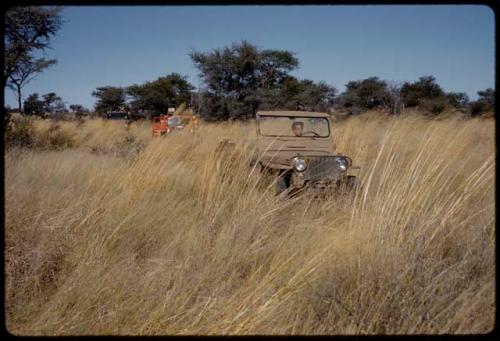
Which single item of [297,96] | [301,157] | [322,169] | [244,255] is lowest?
[244,255]

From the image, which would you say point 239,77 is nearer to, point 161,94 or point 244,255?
point 161,94

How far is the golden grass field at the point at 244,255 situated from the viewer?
2.14 m

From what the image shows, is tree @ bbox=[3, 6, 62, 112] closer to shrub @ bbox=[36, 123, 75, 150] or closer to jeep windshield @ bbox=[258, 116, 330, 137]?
shrub @ bbox=[36, 123, 75, 150]

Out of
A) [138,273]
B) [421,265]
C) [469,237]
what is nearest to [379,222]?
[421,265]

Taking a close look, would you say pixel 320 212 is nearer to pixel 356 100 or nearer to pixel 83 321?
pixel 83 321

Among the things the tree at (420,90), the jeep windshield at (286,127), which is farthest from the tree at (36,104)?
the tree at (420,90)

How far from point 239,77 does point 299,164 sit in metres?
14.2

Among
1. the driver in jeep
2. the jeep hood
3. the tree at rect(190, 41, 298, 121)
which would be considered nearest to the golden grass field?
the jeep hood

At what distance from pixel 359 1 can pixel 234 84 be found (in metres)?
16.1

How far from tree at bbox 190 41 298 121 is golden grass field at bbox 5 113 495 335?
12.3 meters

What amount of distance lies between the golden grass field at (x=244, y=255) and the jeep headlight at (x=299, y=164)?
1.65ft

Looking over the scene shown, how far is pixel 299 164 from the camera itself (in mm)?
4230

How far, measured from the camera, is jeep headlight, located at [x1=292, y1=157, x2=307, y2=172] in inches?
166

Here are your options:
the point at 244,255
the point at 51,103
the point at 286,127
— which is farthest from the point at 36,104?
the point at 244,255
